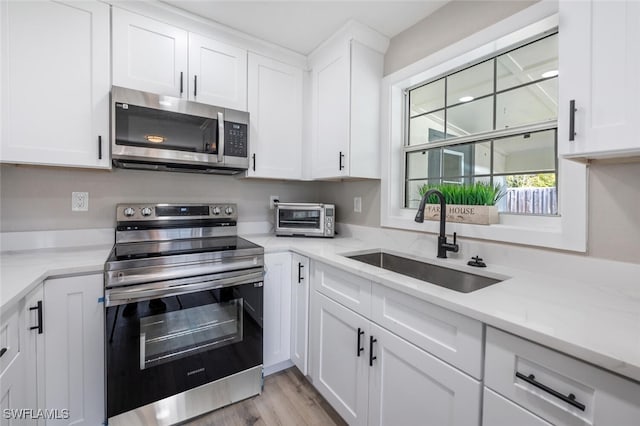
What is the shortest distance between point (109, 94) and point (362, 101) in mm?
1548

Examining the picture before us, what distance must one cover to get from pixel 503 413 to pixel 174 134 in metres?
2.02

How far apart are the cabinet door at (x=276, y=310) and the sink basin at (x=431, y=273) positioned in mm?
491

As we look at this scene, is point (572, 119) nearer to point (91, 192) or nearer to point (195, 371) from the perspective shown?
point (195, 371)

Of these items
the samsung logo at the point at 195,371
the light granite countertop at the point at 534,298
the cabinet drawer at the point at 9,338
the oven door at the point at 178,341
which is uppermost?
the light granite countertop at the point at 534,298

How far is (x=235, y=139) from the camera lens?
192cm

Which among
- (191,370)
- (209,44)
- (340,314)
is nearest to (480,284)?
(340,314)

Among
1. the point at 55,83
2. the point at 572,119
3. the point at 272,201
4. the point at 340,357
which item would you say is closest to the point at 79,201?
the point at 55,83

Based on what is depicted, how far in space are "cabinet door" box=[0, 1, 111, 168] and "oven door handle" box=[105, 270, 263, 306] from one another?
2.50 feet

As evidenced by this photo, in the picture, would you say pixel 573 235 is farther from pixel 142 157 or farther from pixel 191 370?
pixel 142 157

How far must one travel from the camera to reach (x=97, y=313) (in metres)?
1.31

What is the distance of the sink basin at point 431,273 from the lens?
4.35 feet

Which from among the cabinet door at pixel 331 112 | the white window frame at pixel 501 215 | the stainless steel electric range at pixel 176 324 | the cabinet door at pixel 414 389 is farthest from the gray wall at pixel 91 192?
the cabinet door at pixel 414 389

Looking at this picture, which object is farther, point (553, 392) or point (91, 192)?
point (91, 192)

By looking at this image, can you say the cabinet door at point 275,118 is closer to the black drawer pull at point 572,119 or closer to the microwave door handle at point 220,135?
the microwave door handle at point 220,135
